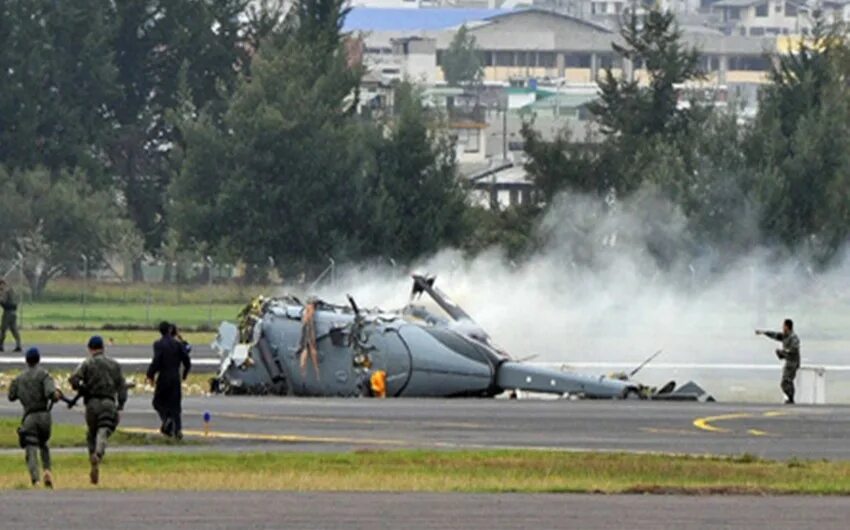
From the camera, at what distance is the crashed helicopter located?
1934 inches

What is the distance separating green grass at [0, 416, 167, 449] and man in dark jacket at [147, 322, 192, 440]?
0.30 meters

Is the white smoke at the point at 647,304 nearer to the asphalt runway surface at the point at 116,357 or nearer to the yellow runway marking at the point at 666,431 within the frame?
the asphalt runway surface at the point at 116,357

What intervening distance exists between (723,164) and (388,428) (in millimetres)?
51347

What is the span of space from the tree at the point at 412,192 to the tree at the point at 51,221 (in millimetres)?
11148

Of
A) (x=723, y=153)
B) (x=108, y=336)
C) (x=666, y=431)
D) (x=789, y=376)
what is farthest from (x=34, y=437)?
(x=723, y=153)

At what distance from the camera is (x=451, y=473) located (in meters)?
33.4

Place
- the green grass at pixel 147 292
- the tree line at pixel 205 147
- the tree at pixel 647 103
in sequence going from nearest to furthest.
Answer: the green grass at pixel 147 292
the tree line at pixel 205 147
the tree at pixel 647 103

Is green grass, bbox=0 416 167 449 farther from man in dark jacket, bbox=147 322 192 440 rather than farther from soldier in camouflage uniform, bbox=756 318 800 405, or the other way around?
soldier in camouflage uniform, bbox=756 318 800 405

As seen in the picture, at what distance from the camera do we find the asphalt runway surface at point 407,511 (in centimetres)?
2669

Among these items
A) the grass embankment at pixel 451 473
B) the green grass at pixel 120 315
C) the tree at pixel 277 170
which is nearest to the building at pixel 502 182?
the tree at pixel 277 170

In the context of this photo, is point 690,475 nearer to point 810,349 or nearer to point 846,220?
point 810,349

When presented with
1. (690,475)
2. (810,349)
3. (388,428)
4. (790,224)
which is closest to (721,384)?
(810,349)

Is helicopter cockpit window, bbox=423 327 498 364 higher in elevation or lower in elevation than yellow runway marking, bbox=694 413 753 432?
higher

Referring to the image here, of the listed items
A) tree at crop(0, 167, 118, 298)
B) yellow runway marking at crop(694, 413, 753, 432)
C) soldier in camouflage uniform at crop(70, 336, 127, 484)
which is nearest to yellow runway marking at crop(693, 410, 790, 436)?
yellow runway marking at crop(694, 413, 753, 432)
